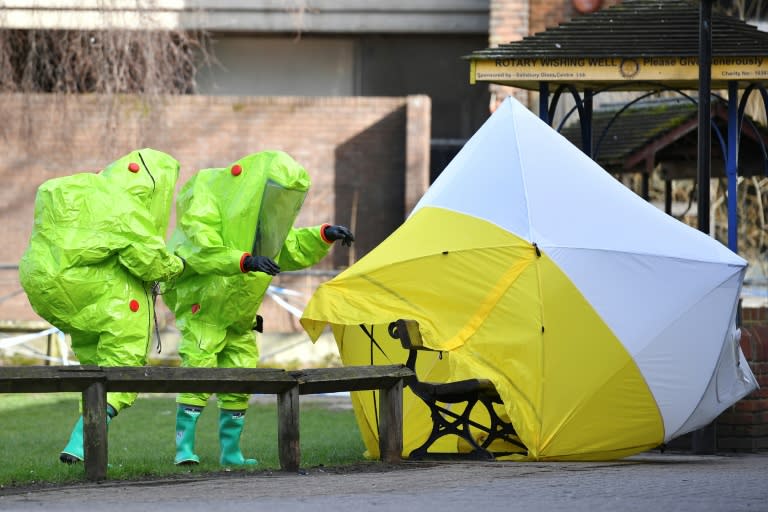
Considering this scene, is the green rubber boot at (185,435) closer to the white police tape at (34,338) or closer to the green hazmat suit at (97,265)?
the green hazmat suit at (97,265)

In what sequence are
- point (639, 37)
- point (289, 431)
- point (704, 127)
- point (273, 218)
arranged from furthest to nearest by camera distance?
1. point (639, 37)
2. point (704, 127)
3. point (273, 218)
4. point (289, 431)

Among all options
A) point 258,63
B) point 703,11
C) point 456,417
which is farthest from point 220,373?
point 258,63

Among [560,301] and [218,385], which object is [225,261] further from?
[560,301]

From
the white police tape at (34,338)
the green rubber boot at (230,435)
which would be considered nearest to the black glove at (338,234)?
the green rubber boot at (230,435)

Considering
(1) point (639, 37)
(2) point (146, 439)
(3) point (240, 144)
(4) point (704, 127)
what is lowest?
(2) point (146, 439)

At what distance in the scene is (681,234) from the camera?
32.0 feet

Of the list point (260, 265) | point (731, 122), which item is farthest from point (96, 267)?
point (731, 122)

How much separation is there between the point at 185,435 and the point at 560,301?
2.45 meters

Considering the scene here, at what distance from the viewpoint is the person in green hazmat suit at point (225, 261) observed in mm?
9273

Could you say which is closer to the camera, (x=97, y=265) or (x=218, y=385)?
(x=218, y=385)

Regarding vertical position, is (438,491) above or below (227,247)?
below

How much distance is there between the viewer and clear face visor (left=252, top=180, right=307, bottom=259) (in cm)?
955

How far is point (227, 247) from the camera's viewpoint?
9.19m

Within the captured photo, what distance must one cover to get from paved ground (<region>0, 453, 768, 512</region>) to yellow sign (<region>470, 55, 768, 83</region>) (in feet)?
12.4
